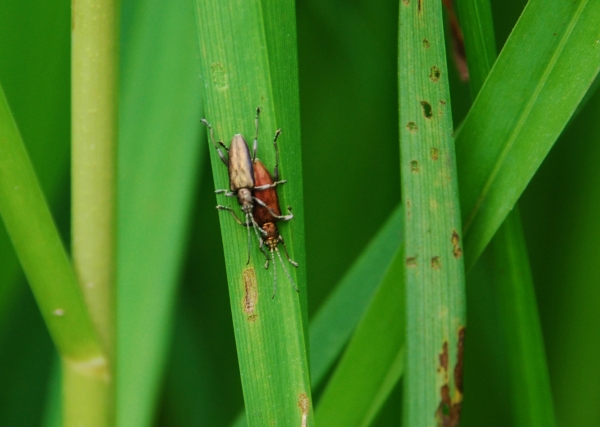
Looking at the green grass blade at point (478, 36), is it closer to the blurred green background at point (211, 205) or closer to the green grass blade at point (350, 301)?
the green grass blade at point (350, 301)

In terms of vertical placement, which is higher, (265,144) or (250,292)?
(265,144)

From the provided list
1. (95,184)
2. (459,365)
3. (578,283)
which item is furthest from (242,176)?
(578,283)

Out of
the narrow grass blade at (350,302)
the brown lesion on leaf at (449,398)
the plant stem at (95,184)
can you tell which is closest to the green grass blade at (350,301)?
the narrow grass blade at (350,302)

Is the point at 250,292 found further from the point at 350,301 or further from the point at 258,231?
the point at 350,301

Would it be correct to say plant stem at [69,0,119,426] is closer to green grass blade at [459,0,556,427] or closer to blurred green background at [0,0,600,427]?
blurred green background at [0,0,600,427]

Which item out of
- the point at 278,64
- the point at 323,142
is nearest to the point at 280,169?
the point at 278,64

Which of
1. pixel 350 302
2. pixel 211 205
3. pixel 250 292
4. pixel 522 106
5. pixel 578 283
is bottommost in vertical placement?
pixel 250 292
